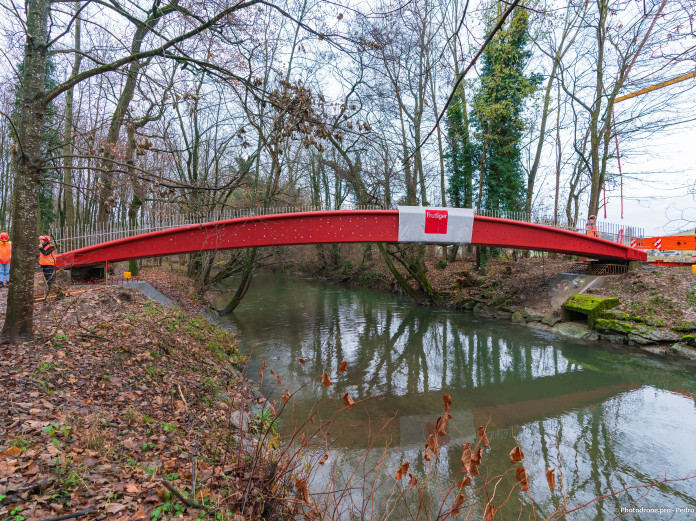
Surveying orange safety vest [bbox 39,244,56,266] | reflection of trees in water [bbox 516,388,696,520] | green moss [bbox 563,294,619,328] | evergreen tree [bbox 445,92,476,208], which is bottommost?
reflection of trees in water [bbox 516,388,696,520]

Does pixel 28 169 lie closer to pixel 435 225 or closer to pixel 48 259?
pixel 48 259

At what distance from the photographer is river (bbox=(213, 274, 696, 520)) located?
4.01 metres

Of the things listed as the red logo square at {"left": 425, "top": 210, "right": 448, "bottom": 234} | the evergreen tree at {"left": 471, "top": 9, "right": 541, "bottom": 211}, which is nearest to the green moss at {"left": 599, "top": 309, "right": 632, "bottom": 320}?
the red logo square at {"left": 425, "top": 210, "right": 448, "bottom": 234}

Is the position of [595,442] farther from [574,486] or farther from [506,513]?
[506,513]

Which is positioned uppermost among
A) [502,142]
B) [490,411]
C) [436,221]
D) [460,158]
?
[502,142]

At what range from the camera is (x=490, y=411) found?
6.28 metres

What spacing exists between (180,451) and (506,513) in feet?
11.4

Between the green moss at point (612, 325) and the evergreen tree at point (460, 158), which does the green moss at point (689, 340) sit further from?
the evergreen tree at point (460, 158)

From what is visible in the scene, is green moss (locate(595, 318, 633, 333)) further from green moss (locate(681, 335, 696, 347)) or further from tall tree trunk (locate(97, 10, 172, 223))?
tall tree trunk (locate(97, 10, 172, 223))

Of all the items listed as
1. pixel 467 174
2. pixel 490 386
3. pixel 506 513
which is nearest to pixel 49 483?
pixel 506 513

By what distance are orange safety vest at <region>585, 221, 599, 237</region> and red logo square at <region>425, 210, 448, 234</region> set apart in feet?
18.1

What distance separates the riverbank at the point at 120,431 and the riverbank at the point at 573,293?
34.2ft

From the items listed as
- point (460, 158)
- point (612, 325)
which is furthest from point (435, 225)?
point (460, 158)

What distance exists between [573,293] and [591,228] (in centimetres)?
239
